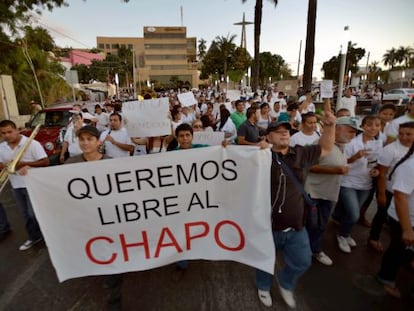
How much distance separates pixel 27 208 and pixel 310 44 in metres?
13.1

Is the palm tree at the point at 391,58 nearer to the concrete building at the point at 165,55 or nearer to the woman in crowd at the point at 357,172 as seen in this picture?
the concrete building at the point at 165,55

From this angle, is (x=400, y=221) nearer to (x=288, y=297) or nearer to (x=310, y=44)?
(x=288, y=297)

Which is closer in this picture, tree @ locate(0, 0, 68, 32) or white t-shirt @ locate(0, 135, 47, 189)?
white t-shirt @ locate(0, 135, 47, 189)

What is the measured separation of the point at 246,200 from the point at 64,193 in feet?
5.00

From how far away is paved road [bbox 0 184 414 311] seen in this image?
2.72 meters

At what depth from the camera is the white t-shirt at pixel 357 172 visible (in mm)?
3352

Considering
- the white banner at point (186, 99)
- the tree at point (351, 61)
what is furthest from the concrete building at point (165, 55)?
the white banner at point (186, 99)

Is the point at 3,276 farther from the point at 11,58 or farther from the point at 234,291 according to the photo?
the point at 11,58

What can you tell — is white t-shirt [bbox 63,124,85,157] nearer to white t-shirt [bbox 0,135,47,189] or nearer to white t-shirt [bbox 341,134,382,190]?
white t-shirt [bbox 0,135,47,189]

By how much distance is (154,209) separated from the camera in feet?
7.72

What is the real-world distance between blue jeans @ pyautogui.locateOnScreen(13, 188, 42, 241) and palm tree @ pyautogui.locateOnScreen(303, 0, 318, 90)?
13.0 metres

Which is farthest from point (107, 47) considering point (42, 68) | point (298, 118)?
point (298, 118)

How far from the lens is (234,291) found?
2.92 m

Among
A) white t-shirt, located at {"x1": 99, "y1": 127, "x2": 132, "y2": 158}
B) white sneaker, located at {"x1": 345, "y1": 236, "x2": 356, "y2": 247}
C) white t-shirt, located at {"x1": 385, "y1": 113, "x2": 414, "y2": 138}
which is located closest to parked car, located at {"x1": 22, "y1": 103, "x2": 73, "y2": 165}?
white t-shirt, located at {"x1": 99, "y1": 127, "x2": 132, "y2": 158}
